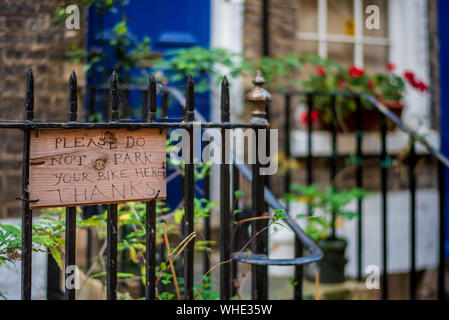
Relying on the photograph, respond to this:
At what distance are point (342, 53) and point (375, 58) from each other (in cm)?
36

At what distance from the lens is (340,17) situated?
4383 mm

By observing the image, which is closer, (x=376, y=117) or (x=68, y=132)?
(x=68, y=132)

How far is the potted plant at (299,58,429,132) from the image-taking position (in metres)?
3.89

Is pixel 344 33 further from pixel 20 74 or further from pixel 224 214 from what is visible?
pixel 224 214

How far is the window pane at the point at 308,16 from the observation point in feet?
14.0

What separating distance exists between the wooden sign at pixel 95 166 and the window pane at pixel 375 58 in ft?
11.0

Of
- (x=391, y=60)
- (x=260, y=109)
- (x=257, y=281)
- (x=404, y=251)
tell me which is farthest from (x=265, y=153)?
(x=391, y=60)

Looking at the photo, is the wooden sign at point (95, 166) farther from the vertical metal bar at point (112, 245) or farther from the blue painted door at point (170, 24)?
the blue painted door at point (170, 24)

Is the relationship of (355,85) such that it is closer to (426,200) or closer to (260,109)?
(426,200)

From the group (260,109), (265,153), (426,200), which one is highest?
(260,109)

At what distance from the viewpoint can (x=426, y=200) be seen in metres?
4.40

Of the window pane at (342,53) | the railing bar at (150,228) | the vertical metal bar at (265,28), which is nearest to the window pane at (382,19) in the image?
the window pane at (342,53)

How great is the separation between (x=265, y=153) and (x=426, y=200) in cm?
309

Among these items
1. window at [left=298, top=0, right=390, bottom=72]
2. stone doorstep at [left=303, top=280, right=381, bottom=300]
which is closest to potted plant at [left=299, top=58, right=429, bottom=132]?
window at [left=298, top=0, right=390, bottom=72]
